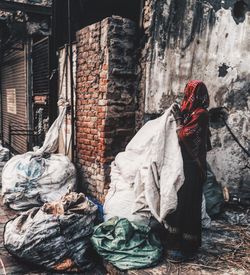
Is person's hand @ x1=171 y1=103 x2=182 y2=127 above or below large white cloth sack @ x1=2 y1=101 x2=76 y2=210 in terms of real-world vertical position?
above

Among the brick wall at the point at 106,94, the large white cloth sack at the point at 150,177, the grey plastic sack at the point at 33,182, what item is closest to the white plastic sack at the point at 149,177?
the large white cloth sack at the point at 150,177

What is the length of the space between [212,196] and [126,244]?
1466 mm

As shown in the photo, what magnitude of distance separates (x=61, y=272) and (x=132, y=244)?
73 centimetres

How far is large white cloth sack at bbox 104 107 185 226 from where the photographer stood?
297cm

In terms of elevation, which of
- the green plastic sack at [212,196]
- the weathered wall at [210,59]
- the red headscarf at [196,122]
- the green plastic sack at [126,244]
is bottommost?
the green plastic sack at [126,244]

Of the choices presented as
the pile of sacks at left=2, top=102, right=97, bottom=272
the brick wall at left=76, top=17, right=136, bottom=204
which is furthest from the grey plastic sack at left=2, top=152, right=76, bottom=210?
the pile of sacks at left=2, top=102, right=97, bottom=272

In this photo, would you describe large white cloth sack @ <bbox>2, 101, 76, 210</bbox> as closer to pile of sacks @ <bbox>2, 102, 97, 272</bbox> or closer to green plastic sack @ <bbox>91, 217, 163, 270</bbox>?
pile of sacks @ <bbox>2, 102, 97, 272</bbox>

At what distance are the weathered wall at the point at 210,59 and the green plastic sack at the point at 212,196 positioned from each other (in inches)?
7.7

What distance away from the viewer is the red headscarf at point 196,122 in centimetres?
297

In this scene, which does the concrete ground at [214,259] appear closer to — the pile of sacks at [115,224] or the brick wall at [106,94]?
the pile of sacks at [115,224]

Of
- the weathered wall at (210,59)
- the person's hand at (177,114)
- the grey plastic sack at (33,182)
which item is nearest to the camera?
the person's hand at (177,114)

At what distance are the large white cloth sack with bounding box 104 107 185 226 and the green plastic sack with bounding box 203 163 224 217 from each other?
0.95 metres

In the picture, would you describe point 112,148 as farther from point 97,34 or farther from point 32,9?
point 32,9

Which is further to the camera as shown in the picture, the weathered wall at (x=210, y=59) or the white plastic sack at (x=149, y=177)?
the weathered wall at (x=210, y=59)
